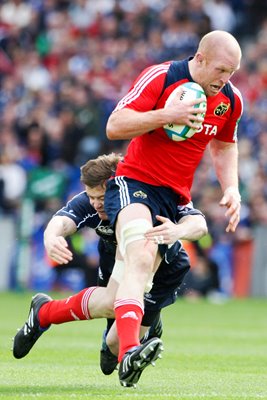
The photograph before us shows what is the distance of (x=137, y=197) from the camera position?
25.9 feet

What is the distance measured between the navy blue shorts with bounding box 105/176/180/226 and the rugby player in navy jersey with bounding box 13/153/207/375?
0.17m

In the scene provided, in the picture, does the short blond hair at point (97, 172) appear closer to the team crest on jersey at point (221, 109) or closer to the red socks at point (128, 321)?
the team crest on jersey at point (221, 109)

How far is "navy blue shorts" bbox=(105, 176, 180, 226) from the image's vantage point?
7887 mm

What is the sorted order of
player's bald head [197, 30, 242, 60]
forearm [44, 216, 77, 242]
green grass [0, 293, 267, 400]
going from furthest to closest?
1. forearm [44, 216, 77, 242]
2. player's bald head [197, 30, 242, 60]
3. green grass [0, 293, 267, 400]

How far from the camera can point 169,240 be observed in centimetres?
760

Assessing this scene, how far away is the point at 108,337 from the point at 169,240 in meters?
1.37

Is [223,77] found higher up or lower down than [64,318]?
higher up

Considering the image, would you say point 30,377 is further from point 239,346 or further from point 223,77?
point 239,346

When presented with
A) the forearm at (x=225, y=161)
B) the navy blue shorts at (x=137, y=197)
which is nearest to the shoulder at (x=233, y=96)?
the forearm at (x=225, y=161)

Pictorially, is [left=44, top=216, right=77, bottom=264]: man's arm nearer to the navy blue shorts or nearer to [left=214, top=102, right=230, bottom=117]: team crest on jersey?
the navy blue shorts

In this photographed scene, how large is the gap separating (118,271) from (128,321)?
865mm

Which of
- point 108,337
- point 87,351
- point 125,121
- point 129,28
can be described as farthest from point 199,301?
point 125,121

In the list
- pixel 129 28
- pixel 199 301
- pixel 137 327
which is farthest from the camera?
pixel 129 28

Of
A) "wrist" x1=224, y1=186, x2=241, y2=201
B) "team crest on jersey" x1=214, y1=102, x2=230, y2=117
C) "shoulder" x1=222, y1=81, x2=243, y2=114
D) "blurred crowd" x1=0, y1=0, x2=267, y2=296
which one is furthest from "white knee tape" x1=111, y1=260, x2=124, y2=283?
"blurred crowd" x1=0, y1=0, x2=267, y2=296
